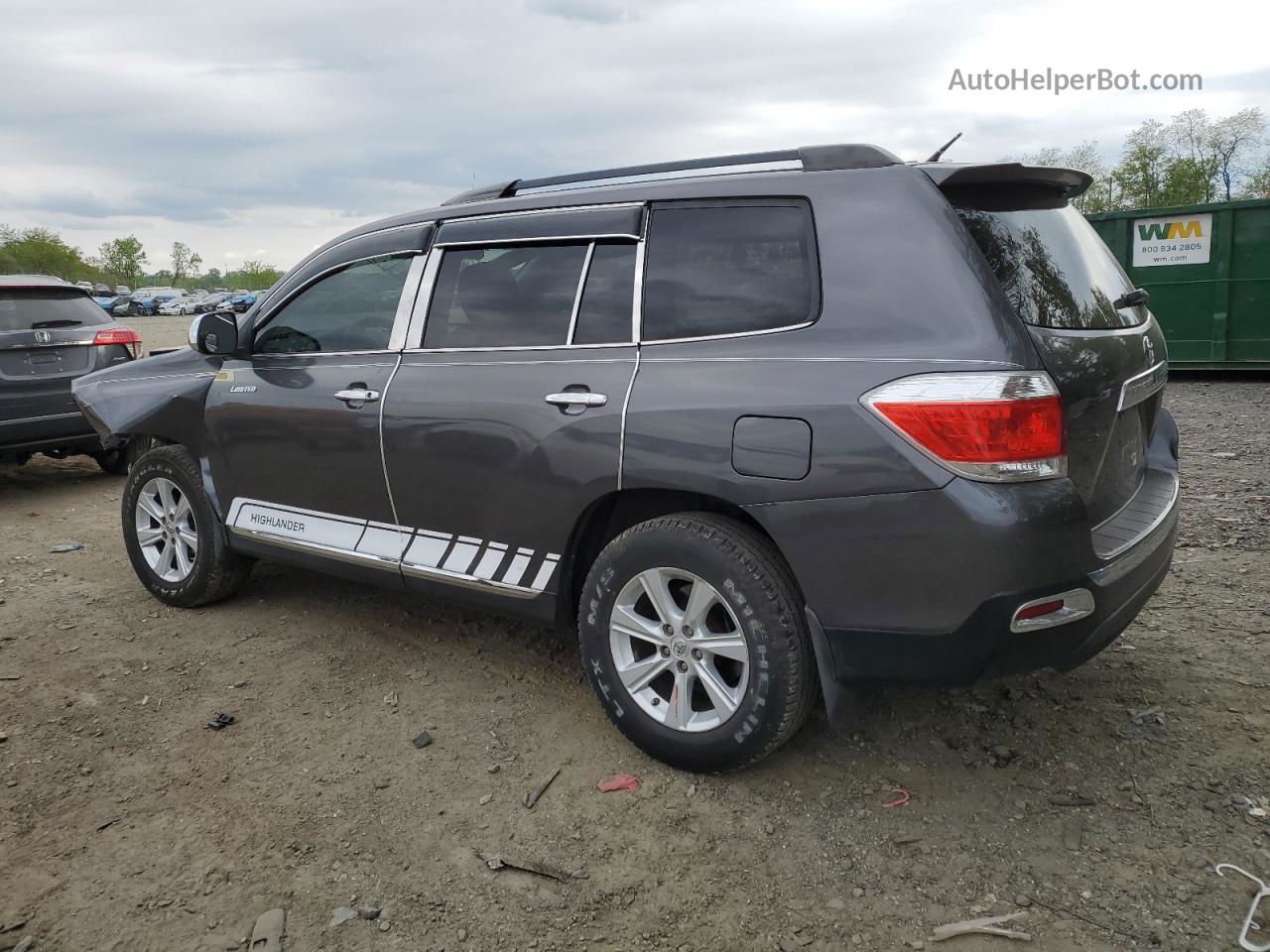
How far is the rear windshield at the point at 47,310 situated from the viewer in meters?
7.47

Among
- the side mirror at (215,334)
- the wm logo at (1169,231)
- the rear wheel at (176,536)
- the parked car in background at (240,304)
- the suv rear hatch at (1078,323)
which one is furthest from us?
the wm logo at (1169,231)

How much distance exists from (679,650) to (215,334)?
264 centimetres

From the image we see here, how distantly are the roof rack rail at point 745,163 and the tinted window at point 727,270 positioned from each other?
191 mm

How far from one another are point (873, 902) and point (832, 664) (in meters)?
0.62

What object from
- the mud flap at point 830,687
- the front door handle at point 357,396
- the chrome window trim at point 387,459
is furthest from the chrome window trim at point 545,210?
the mud flap at point 830,687

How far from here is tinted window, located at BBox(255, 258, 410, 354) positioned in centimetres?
393

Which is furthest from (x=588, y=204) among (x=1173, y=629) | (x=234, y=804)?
(x=1173, y=629)

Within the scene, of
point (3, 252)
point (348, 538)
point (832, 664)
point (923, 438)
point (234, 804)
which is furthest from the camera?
point (3, 252)

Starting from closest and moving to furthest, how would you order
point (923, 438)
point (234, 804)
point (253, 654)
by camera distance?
point (923, 438) < point (234, 804) < point (253, 654)

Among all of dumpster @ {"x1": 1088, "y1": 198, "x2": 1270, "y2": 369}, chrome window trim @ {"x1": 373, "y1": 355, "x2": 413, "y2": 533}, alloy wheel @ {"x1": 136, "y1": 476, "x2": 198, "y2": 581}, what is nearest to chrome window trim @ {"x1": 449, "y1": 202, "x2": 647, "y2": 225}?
chrome window trim @ {"x1": 373, "y1": 355, "x2": 413, "y2": 533}

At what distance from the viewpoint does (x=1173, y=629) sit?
406 cm

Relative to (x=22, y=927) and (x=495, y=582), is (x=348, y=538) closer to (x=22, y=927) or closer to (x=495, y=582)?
(x=495, y=582)

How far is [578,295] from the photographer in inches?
133

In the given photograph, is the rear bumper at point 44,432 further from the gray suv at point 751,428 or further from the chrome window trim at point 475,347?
the chrome window trim at point 475,347
